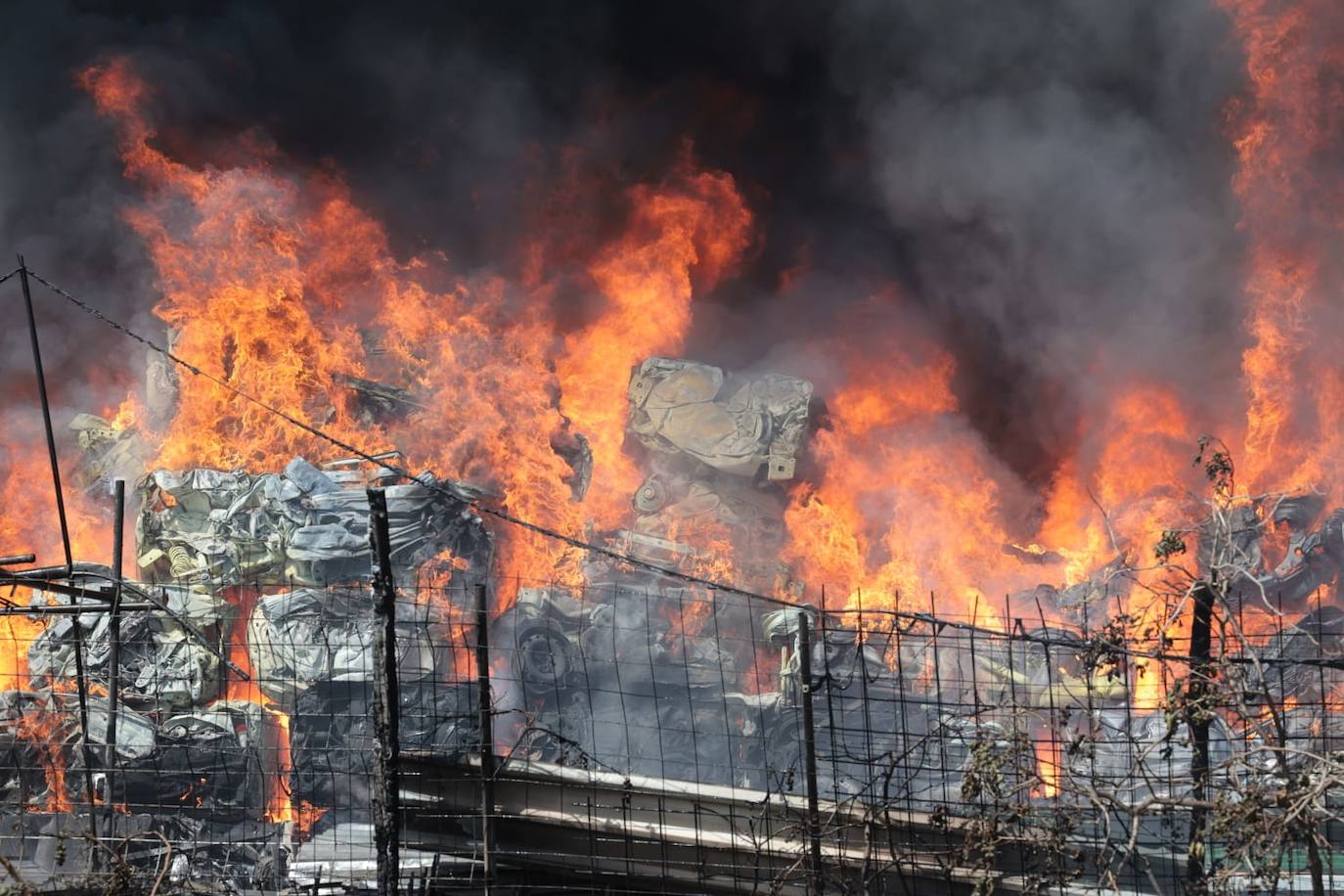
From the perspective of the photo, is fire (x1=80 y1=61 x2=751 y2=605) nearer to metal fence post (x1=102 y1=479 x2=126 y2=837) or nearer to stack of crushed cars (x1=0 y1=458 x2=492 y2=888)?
stack of crushed cars (x1=0 y1=458 x2=492 y2=888)

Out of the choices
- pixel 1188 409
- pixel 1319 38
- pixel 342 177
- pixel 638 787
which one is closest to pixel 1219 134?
pixel 1319 38

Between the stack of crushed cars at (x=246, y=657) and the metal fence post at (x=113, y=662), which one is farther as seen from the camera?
the stack of crushed cars at (x=246, y=657)

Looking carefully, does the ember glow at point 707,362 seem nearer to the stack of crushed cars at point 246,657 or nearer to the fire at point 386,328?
the fire at point 386,328

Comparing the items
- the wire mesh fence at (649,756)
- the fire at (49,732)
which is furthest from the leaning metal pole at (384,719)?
the fire at (49,732)

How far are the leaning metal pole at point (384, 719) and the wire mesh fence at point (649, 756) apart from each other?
44 mm

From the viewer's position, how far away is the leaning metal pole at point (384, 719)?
703cm

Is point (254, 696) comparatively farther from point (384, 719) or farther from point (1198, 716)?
point (1198, 716)

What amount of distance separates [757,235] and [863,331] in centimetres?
301

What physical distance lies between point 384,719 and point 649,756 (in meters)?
8.80

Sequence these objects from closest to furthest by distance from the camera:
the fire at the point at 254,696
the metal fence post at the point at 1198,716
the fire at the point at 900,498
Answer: the metal fence post at the point at 1198,716, the fire at the point at 254,696, the fire at the point at 900,498

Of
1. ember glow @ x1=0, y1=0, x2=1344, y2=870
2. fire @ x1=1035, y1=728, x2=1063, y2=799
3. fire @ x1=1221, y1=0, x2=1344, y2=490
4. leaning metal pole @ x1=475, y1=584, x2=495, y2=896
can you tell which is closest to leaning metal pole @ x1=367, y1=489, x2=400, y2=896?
leaning metal pole @ x1=475, y1=584, x2=495, y2=896

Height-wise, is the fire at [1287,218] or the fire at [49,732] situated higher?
the fire at [1287,218]

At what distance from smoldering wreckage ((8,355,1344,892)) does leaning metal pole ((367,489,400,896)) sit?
4118 mm

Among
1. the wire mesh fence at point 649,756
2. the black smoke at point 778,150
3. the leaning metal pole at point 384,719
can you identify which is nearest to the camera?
the leaning metal pole at point 384,719
